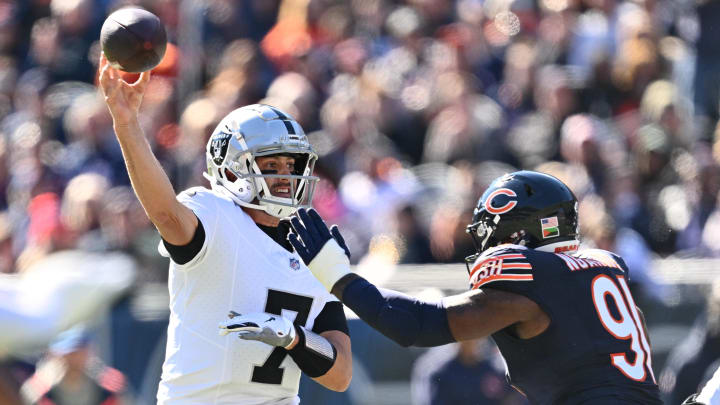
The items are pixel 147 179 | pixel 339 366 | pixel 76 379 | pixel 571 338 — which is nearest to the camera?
pixel 147 179

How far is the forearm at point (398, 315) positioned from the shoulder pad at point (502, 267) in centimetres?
19

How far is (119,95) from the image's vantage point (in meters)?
4.48

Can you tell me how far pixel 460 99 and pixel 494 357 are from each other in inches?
97.0

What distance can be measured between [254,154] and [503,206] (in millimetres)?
1006

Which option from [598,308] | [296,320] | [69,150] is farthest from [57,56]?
[598,308]

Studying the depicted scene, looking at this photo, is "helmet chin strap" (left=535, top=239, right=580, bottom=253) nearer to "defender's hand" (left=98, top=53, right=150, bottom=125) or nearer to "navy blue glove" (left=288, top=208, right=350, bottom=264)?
"navy blue glove" (left=288, top=208, right=350, bottom=264)

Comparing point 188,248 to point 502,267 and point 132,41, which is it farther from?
point 502,267

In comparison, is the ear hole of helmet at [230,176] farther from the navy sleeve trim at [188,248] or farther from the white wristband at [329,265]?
the white wristband at [329,265]

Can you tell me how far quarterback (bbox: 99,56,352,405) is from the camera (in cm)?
450

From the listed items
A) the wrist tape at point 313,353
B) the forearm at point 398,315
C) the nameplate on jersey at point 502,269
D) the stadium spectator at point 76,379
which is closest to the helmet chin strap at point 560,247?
the nameplate on jersey at point 502,269

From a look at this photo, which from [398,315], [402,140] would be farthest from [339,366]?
[402,140]

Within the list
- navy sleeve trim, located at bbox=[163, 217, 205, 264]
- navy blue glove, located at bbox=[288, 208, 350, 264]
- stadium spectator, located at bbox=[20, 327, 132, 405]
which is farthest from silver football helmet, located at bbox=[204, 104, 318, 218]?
stadium spectator, located at bbox=[20, 327, 132, 405]

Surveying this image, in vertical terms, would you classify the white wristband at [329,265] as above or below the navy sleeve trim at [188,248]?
below

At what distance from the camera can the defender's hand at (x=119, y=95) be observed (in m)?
4.46
